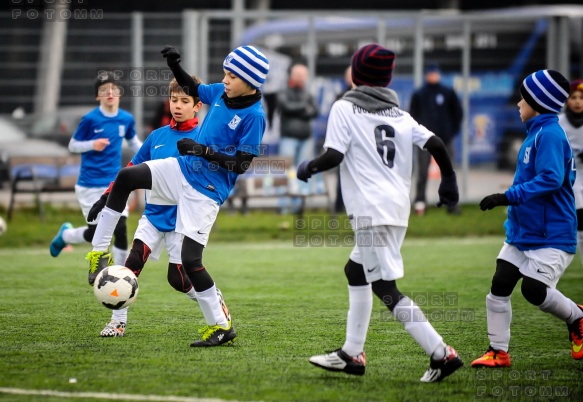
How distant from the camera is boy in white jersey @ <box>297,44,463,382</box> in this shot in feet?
19.1

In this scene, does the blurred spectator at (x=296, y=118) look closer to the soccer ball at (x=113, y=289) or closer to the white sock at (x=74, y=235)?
the white sock at (x=74, y=235)

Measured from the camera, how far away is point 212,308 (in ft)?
22.9

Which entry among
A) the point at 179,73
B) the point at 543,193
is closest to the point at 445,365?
the point at 543,193

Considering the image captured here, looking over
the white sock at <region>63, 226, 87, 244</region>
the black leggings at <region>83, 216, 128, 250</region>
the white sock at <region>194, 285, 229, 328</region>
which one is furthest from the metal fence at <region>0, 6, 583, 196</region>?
the white sock at <region>194, 285, 229, 328</region>

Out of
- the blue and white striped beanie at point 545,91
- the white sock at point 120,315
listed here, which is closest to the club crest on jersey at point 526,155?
the blue and white striped beanie at point 545,91

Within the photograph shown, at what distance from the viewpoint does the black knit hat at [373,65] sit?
590cm

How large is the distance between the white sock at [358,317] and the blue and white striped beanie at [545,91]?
1753 mm

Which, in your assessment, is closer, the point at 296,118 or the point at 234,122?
the point at 234,122

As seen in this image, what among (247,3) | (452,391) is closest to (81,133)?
(452,391)

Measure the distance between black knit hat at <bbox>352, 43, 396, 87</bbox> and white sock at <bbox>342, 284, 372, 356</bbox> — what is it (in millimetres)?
1296

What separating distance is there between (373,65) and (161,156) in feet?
7.24

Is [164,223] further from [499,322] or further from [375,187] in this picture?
[499,322]

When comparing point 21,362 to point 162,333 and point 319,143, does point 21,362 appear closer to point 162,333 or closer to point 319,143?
point 162,333

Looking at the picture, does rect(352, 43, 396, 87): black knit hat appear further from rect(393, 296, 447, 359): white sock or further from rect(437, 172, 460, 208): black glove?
rect(393, 296, 447, 359): white sock
